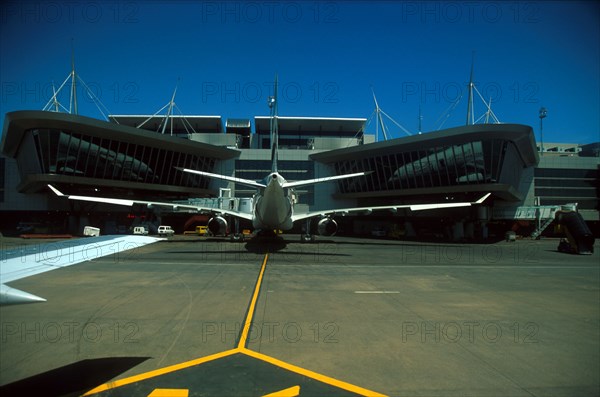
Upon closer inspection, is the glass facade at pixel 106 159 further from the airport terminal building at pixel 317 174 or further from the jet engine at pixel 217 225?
the jet engine at pixel 217 225

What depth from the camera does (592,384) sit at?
610 centimetres

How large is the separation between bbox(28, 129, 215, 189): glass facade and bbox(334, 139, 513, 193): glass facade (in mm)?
31627

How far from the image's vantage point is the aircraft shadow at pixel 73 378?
5480mm

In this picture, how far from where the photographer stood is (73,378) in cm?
593

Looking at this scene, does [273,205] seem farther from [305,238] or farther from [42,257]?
[42,257]

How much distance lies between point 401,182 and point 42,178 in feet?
168

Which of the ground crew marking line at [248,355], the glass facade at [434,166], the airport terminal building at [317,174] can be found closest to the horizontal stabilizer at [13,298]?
the ground crew marking line at [248,355]

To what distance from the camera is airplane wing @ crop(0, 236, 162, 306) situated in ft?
13.6

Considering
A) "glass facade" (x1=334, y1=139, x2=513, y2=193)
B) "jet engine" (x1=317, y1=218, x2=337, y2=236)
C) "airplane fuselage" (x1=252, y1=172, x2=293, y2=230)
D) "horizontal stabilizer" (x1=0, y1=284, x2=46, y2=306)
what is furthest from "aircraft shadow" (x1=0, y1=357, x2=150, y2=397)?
"glass facade" (x1=334, y1=139, x2=513, y2=193)

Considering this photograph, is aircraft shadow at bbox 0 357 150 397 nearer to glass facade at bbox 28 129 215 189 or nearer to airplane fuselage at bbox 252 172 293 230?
airplane fuselage at bbox 252 172 293 230

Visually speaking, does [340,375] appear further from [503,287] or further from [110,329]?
[503,287]

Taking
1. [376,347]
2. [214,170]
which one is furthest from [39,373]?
[214,170]

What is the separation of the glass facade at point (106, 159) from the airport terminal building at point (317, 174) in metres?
0.14

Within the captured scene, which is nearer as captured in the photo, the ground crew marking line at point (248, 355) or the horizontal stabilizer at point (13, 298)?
the horizontal stabilizer at point (13, 298)
